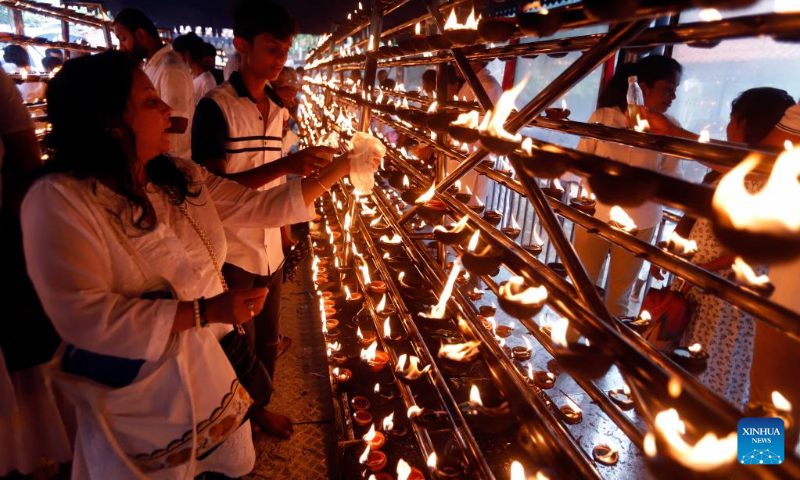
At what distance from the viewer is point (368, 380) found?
10.7ft

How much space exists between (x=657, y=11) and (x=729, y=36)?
0.20 m

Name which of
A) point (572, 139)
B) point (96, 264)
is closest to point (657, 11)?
point (96, 264)

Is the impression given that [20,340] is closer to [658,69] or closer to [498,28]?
[498,28]

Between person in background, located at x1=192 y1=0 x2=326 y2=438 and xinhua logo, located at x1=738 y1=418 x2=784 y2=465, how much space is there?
2.22 metres

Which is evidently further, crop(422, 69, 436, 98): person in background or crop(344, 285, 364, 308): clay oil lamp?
crop(422, 69, 436, 98): person in background

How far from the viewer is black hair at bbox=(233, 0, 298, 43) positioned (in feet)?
8.64

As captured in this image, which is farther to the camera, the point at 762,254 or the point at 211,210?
the point at 211,210

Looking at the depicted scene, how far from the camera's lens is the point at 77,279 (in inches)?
59.1

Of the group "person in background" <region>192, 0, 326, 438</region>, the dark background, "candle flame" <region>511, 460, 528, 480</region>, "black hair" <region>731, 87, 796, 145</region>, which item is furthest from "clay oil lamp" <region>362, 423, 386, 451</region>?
the dark background

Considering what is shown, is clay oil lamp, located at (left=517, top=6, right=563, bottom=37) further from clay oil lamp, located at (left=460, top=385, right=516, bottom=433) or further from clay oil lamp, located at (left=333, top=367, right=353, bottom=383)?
clay oil lamp, located at (left=333, top=367, right=353, bottom=383)

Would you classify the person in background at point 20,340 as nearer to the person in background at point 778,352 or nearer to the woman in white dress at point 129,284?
the woman in white dress at point 129,284

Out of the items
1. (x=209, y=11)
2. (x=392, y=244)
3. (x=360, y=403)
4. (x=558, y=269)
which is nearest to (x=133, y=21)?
(x=392, y=244)

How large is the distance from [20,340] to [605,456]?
3177 millimetres

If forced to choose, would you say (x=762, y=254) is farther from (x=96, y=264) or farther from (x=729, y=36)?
(x=96, y=264)
